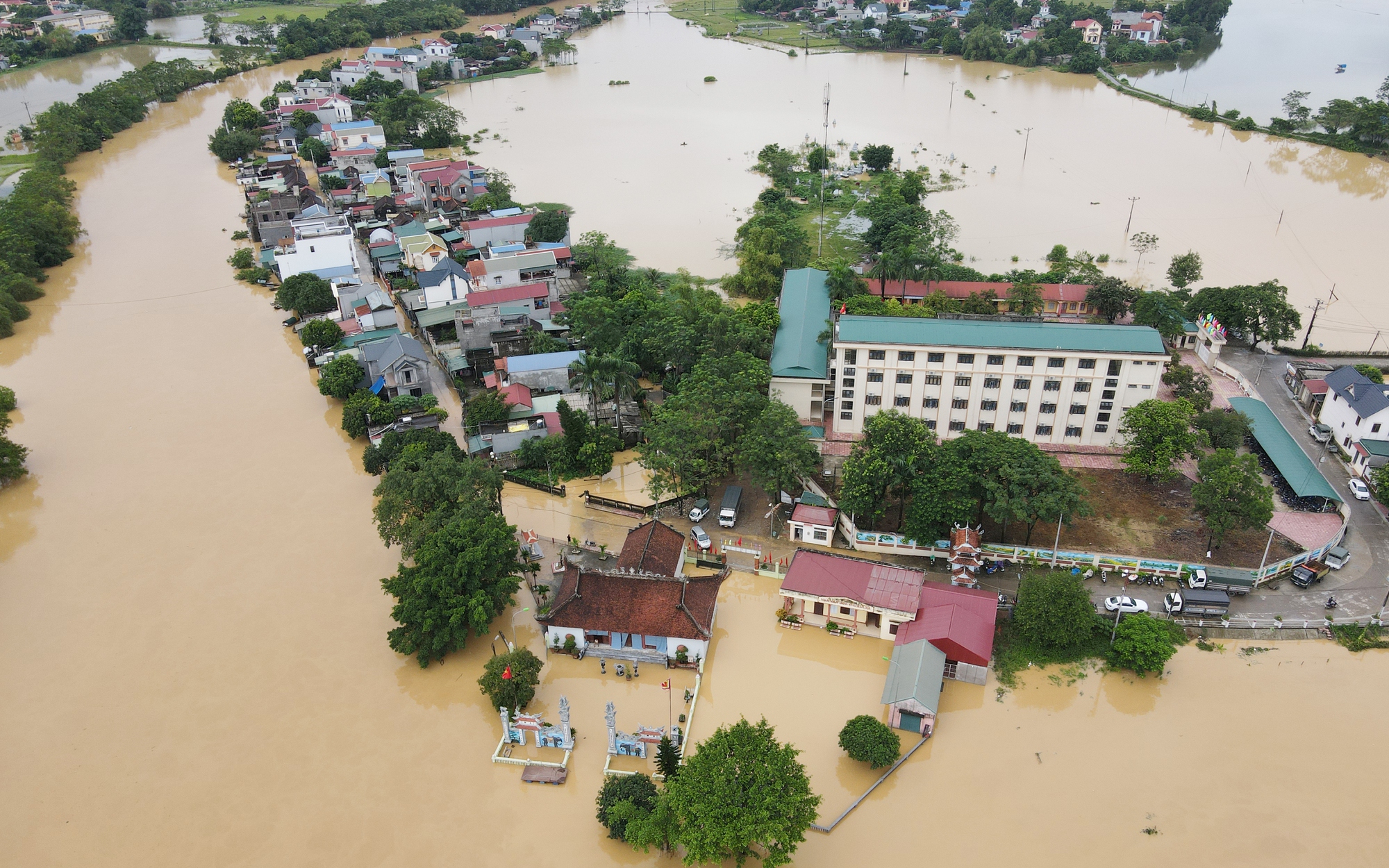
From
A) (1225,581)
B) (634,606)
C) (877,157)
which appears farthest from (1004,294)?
(634,606)

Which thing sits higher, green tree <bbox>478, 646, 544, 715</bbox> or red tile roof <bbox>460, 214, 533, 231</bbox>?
red tile roof <bbox>460, 214, 533, 231</bbox>

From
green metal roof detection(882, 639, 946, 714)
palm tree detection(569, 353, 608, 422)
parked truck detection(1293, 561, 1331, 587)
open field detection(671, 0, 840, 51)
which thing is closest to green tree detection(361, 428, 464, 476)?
palm tree detection(569, 353, 608, 422)

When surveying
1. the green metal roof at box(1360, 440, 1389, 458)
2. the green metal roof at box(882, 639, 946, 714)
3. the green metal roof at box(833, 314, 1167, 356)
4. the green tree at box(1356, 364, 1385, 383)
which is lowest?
the green metal roof at box(882, 639, 946, 714)

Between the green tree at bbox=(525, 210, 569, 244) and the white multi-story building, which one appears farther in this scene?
the green tree at bbox=(525, 210, 569, 244)

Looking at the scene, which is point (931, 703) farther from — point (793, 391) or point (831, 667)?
point (793, 391)

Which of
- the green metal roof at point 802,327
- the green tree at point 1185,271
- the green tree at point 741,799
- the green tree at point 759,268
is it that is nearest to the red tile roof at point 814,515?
the green metal roof at point 802,327

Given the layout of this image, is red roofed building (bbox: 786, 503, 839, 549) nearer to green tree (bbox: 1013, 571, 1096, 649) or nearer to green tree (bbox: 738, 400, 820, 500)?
green tree (bbox: 738, 400, 820, 500)
